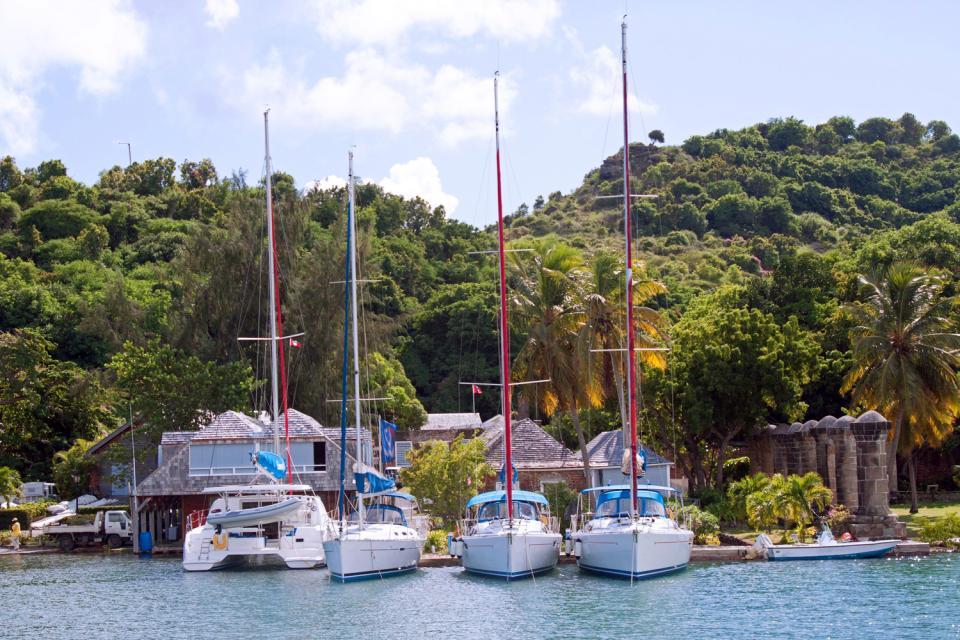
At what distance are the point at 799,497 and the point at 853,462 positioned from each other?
4.35 metres

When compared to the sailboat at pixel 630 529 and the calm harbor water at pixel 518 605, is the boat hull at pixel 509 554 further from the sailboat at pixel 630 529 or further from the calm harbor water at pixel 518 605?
the sailboat at pixel 630 529

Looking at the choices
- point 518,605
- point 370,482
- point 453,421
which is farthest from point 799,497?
point 453,421

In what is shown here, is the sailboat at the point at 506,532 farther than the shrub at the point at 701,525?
No

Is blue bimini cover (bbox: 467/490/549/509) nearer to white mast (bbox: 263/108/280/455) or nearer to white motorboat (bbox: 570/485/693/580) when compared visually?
white motorboat (bbox: 570/485/693/580)

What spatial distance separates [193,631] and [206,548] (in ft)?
42.4

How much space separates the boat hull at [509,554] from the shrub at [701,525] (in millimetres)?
6881

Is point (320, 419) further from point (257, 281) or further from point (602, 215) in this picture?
point (602, 215)

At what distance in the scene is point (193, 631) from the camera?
31.5 m

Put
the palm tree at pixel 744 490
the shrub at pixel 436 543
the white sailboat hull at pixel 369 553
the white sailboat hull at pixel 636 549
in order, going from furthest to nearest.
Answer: the palm tree at pixel 744 490 < the shrub at pixel 436 543 < the white sailboat hull at pixel 369 553 < the white sailboat hull at pixel 636 549

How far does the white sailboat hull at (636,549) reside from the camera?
36.5 m

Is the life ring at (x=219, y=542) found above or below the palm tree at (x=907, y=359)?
below

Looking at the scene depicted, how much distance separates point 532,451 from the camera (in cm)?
5303

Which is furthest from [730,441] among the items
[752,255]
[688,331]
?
[752,255]

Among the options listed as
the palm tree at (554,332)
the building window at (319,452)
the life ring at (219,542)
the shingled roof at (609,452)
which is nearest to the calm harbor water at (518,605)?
the life ring at (219,542)
